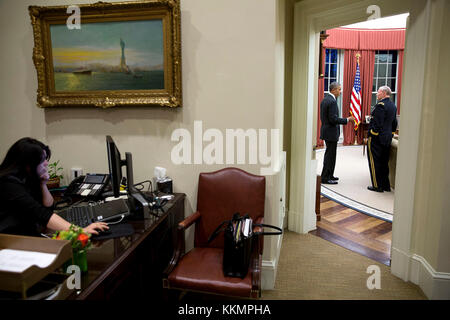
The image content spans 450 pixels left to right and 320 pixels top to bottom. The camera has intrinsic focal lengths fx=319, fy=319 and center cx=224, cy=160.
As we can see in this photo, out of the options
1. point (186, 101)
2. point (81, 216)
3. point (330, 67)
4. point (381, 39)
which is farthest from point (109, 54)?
point (381, 39)

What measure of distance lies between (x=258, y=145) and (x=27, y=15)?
2077 mm

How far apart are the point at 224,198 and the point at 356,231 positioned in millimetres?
2054

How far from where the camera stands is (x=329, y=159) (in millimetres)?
5305

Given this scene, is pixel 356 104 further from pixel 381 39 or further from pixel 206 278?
pixel 206 278

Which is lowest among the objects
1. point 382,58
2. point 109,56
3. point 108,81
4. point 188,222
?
point 188,222

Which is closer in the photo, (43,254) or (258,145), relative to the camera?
(43,254)

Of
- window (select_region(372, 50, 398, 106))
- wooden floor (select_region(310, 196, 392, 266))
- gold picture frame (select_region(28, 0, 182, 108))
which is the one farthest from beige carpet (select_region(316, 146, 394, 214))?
gold picture frame (select_region(28, 0, 182, 108))

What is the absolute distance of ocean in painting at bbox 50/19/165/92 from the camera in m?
2.36

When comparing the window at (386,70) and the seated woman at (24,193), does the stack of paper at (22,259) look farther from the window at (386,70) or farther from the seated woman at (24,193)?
the window at (386,70)

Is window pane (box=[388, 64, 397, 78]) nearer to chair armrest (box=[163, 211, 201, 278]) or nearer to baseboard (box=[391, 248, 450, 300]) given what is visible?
baseboard (box=[391, 248, 450, 300])
